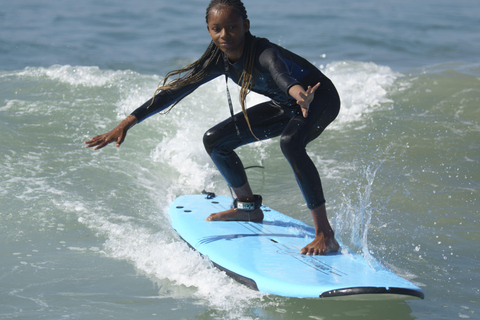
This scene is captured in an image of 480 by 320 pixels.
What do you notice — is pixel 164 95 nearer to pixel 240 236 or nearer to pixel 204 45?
pixel 240 236

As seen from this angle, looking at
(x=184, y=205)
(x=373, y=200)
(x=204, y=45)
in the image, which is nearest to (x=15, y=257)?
(x=184, y=205)

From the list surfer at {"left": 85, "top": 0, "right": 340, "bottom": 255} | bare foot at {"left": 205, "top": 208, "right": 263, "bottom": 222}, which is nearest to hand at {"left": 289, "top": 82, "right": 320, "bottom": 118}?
surfer at {"left": 85, "top": 0, "right": 340, "bottom": 255}

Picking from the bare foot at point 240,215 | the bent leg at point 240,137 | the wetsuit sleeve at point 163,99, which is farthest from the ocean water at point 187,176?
the wetsuit sleeve at point 163,99

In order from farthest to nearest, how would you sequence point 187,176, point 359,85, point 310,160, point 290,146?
point 359,85 < point 187,176 < point 310,160 < point 290,146

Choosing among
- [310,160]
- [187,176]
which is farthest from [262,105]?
[187,176]

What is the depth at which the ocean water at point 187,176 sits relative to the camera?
3.51 m

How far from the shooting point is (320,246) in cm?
382

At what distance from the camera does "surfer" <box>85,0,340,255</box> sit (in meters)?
3.62

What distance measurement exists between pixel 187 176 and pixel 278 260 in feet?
9.06

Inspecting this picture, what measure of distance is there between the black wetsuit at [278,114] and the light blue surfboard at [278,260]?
385mm

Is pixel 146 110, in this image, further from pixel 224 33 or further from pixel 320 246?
pixel 320 246

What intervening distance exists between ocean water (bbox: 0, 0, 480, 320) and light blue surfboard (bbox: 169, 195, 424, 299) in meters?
0.12

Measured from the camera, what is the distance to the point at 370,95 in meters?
8.95

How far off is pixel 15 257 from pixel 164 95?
1.55 m
